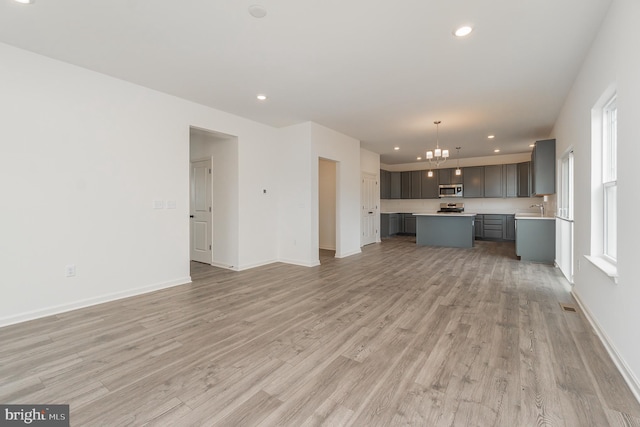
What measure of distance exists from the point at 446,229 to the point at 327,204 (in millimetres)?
3400

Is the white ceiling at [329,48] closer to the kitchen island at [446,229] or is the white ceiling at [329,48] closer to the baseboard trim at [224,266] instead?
the baseboard trim at [224,266]

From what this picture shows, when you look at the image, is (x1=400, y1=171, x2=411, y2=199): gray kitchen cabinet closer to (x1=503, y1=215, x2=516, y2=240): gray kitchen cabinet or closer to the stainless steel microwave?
the stainless steel microwave

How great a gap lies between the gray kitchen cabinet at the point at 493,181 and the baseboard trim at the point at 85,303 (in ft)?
29.4

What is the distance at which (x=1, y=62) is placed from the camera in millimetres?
2801

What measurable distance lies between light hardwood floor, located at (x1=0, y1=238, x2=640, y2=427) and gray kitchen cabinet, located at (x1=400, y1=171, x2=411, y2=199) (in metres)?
7.05

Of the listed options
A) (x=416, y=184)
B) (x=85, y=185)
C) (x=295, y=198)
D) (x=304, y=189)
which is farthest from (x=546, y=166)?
(x=85, y=185)

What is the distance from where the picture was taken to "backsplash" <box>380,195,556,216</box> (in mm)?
8820

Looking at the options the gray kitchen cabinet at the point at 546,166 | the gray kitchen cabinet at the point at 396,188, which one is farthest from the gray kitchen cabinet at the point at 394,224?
the gray kitchen cabinet at the point at 546,166

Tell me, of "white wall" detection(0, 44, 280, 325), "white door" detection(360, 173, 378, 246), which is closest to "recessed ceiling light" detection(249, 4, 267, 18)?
"white wall" detection(0, 44, 280, 325)

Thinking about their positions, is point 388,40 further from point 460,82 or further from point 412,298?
point 412,298

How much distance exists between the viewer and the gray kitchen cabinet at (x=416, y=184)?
10.3 metres

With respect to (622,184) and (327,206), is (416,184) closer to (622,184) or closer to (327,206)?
(327,206)

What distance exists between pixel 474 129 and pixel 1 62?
23.6ft

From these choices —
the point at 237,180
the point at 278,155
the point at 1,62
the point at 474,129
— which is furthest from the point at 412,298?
the point at 1,62
